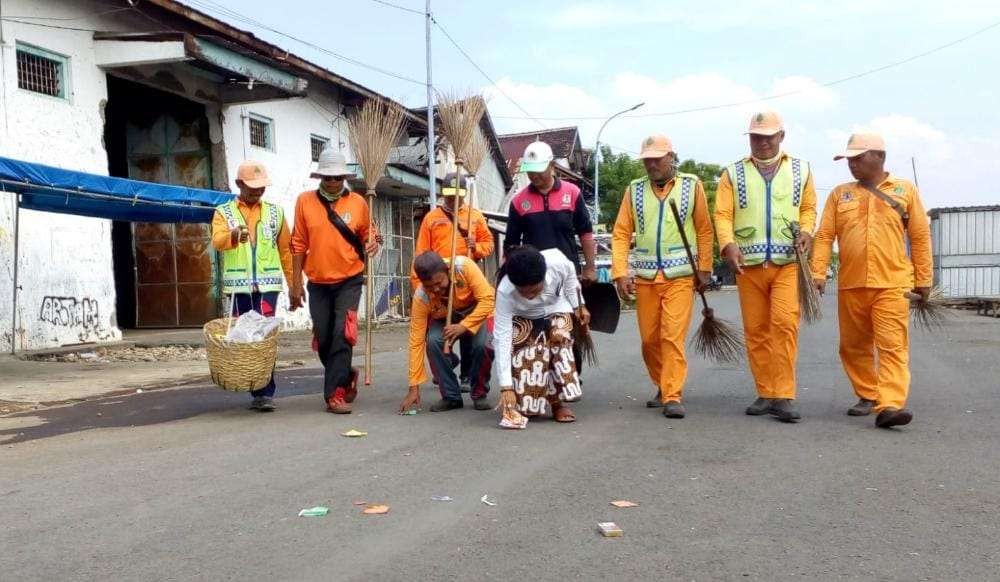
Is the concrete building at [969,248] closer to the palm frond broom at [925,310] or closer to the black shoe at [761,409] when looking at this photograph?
the palm frond broom at [925,310]

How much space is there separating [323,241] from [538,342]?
1.83m

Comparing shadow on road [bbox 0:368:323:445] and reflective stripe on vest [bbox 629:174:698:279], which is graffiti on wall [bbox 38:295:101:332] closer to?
shadow on road [bbox 0:368:323:445]

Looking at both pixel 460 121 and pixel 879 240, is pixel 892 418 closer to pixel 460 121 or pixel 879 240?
pixel 879 240

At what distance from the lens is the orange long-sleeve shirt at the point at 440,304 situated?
6414 mm

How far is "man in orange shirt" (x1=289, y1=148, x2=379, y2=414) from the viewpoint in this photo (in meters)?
6.59

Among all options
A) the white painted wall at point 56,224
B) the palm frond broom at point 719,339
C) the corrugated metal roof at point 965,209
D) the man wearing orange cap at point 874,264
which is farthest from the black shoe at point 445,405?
the corrugated metal roof at point 965,209

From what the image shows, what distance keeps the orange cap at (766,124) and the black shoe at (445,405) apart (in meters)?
2.82

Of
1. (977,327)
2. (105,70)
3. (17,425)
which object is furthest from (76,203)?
(977,327)

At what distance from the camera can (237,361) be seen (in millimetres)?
6289

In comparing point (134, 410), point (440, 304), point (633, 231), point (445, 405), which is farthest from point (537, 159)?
point (134, 410)

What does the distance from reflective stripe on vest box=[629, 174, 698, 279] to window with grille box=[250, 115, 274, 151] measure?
12.4 metres

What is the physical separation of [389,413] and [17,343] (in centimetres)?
743

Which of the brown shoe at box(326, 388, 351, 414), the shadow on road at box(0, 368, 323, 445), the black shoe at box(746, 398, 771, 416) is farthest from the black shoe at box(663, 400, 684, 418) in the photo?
the shadow on road at box(0, 368, 323, 445)

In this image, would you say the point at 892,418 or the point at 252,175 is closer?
the point at 892,418
